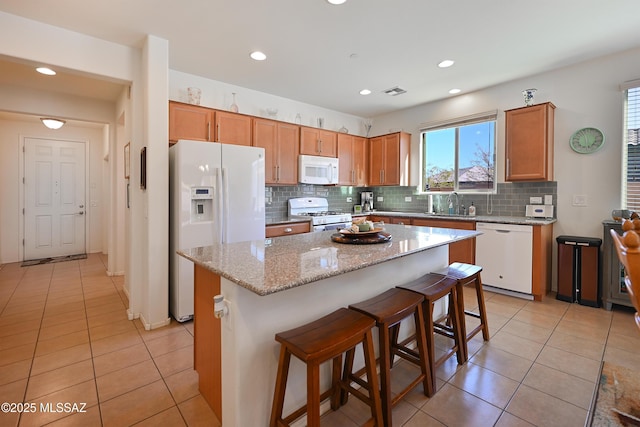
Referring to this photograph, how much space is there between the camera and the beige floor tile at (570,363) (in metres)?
1.98

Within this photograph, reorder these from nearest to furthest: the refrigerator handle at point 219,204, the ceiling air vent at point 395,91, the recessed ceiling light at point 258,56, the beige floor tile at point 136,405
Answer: the beige floor tile at point 136,405, the refrigerator handle at point 219,204, the recessed ceiling light at point 258,56, the ceiling air vent at point 395,91

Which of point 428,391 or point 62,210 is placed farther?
point 62,210

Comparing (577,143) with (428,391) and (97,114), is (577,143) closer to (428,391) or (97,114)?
(428,391)

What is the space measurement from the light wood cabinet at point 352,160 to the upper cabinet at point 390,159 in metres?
0.15

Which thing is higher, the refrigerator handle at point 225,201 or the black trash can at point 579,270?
the refrigerator handle at point 225,201

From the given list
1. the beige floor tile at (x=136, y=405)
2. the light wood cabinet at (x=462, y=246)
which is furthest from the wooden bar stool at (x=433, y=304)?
the light wood cabinet at (x=462, y=246)

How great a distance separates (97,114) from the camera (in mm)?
4250

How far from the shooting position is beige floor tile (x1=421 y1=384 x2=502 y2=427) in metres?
1.60

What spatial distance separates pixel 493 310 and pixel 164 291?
132 inches

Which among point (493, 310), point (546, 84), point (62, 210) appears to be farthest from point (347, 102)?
point (62, 210)

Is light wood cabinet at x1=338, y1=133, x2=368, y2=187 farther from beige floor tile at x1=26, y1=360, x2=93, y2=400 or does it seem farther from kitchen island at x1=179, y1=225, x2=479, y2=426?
beige floor tile at x1=26, y1=360, x2=93, y2=400

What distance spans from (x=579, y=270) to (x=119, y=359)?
14.7 ft

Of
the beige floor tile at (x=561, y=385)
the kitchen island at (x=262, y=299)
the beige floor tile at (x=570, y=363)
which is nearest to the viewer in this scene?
the kitchen island at (x=262, y=299)

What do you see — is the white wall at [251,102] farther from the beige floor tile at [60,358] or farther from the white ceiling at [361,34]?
the beige floor tile at [60,358]
